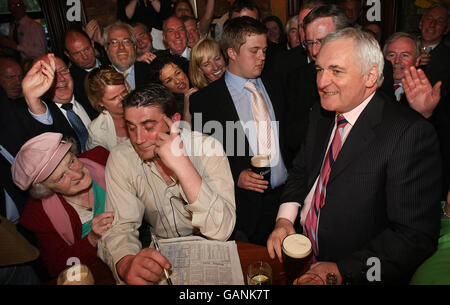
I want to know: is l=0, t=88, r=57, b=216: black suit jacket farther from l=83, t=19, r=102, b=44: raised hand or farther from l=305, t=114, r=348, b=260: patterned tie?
l=83, t=19, r=102, b=44: raised hand

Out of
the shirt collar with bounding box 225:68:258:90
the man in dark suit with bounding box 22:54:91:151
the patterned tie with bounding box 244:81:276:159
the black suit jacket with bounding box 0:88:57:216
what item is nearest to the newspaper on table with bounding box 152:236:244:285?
the patterned tie with bounding box 244:81:276:159

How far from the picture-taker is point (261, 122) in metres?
2.56

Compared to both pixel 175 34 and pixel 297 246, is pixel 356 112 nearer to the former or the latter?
pixel 297 246

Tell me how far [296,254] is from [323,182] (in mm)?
470

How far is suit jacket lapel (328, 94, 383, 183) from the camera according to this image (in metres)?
1.41

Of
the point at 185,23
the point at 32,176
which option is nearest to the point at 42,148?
the point at 32,176

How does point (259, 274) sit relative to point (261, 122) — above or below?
below

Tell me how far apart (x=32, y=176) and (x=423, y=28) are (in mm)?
4851

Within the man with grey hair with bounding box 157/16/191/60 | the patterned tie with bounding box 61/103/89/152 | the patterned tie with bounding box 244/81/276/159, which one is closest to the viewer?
the patterned tie with bounding box 244/81/276/159

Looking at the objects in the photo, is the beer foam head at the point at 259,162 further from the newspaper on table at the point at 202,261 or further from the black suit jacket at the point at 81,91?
the black suit jacket at the point at 81,91

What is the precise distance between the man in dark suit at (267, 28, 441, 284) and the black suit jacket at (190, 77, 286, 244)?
0.87 metres

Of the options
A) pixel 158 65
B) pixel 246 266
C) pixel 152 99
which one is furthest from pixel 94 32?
pixel 246 266

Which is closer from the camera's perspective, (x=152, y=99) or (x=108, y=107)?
(x=152, y=99)

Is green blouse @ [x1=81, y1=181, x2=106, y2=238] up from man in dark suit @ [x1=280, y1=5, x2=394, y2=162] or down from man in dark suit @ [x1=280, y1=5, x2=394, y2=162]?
down
